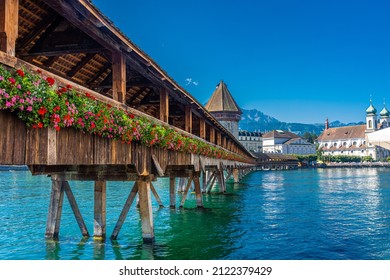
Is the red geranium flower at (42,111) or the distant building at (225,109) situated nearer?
the red geranium flower at (42,111)

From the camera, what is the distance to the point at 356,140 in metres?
164

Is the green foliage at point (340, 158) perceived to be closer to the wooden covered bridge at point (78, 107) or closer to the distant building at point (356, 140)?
the distant building at point (356, 140)

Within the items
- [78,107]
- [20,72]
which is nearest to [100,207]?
[78,107]

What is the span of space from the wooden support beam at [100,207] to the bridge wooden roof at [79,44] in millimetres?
3705

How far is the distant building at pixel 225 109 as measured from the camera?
82.2 meters

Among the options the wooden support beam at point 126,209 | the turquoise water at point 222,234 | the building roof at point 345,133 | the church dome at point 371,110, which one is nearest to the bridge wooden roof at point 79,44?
the wooden support beam at point 126,209

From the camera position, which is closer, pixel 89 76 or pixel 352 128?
pixel 89 76

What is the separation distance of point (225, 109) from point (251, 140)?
265 ft

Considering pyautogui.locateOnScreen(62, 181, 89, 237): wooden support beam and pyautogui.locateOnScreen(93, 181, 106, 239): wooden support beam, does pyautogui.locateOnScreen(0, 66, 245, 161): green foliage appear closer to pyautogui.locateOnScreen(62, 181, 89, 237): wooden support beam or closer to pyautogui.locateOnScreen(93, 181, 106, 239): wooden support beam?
pyautogui.locateOnScreen(93, 181, 106, 239): wooden support beam

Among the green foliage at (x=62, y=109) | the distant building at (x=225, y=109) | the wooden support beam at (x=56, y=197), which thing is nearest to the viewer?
the green foliage at (x=62, y=109)
